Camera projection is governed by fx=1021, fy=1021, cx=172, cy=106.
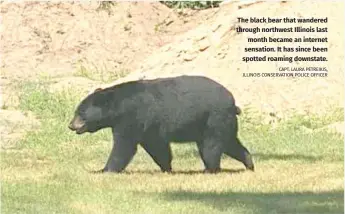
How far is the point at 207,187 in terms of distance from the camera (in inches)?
428

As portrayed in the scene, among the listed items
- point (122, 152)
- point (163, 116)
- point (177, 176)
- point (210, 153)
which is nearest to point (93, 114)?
point (122, 152)

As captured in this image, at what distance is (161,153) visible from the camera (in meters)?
11.9

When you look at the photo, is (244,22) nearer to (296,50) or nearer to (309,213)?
(296,50)

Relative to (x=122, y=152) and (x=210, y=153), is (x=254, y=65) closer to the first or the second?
(x=210, y=153)

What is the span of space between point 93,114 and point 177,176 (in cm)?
121

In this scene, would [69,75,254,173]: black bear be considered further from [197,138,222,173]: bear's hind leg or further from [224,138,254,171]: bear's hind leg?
[224,138,254,171]: bear's hind leg

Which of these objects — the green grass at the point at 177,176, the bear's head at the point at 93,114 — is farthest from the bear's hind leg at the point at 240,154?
the bear's head at the point at 93,114

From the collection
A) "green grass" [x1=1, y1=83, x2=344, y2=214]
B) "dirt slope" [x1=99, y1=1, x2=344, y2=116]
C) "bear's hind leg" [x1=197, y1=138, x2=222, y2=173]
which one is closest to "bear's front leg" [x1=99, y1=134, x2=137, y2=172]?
"green grass" [x1=1, y1=83, x2=344, y2=214]

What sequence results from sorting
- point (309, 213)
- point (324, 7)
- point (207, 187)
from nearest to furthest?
point (309, 213) → point (207, 187) → point (324, 7)

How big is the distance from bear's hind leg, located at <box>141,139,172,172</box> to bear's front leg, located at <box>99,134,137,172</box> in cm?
21

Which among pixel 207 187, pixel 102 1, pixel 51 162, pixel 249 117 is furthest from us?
pixel 102 1

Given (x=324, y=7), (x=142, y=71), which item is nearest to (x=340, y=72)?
(x=324, y=7)

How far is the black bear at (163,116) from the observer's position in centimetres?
1162

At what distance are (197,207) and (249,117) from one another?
5.93 metres
